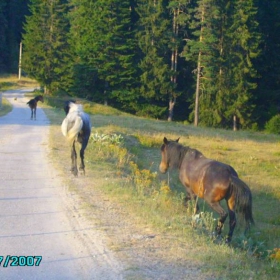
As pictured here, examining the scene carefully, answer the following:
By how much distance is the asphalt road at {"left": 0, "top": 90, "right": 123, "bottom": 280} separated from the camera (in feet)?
19.3

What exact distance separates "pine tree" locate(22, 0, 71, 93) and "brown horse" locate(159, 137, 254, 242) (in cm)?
4656

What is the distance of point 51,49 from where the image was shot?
56.8 m

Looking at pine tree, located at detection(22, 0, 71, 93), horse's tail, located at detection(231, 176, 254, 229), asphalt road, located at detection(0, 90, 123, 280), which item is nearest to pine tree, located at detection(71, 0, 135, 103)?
pine tree, located at detection(22, 0, 71, 93)

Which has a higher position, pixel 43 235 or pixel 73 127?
pixel 73 127

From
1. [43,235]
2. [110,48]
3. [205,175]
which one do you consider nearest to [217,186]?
[205,175]

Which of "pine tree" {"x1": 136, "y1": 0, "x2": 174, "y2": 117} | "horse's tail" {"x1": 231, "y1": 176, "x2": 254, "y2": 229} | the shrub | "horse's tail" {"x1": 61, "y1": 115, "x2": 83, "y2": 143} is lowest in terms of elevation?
the shrub

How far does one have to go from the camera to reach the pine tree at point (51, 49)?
2202 inches

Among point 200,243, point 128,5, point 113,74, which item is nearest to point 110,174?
point 200,243

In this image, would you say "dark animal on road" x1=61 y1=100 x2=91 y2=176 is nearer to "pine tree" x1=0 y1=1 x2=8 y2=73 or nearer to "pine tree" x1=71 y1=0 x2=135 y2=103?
"pine tree" x1=71 y1=0 x2=135 y2=103

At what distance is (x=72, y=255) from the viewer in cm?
638

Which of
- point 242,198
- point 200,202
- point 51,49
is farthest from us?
point 51,49

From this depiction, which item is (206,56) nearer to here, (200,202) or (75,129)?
(200,202)

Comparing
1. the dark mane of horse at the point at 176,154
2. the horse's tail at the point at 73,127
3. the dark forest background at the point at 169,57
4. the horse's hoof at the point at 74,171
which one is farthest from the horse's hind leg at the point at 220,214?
the dark forest background at the point at 169,57

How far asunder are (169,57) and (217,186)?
47.5 metres
